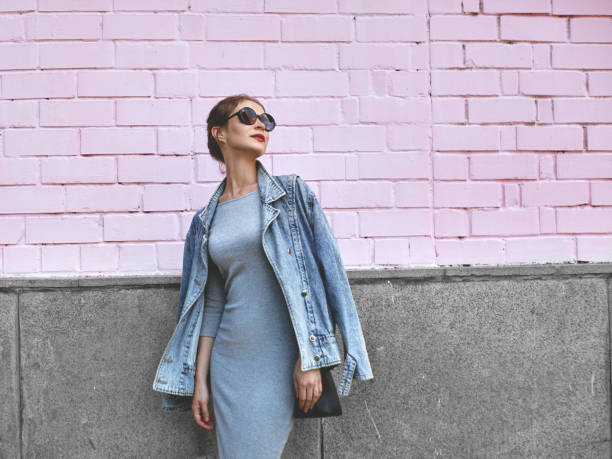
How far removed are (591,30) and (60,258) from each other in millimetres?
3629

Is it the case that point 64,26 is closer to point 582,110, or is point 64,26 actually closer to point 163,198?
point 163,198

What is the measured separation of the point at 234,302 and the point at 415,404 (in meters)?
1.37

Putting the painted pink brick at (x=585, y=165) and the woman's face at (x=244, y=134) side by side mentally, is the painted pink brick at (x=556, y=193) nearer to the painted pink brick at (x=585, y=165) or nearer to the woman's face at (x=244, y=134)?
the painted pink brick at (x=585, y=165)

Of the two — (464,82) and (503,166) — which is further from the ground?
(464,82)

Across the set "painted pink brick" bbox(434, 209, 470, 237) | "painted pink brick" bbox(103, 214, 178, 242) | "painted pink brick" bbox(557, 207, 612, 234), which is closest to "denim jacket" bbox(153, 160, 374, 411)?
"painted pink brick" bbox(103, 214, 178, 242)

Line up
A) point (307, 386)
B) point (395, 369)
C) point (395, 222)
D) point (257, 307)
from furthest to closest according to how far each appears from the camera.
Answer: point (395, 222), point (395, 369), point (257, 307), point (307, 386)

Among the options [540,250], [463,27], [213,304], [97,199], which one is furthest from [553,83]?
[97,199]

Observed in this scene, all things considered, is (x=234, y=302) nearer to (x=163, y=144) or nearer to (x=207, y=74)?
(x=163, y=144)

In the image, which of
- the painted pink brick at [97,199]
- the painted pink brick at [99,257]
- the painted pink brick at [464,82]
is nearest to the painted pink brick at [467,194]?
the painted pink brick at [464,82]

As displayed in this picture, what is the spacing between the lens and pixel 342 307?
2115mm

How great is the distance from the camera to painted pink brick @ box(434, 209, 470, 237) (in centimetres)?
293

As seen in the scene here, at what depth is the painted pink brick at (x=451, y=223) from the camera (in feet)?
9.62

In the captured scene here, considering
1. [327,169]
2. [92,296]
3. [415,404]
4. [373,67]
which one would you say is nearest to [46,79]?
[92,296]

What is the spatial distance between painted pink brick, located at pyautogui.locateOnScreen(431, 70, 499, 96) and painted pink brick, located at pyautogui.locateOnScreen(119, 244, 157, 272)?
79.3 inches
